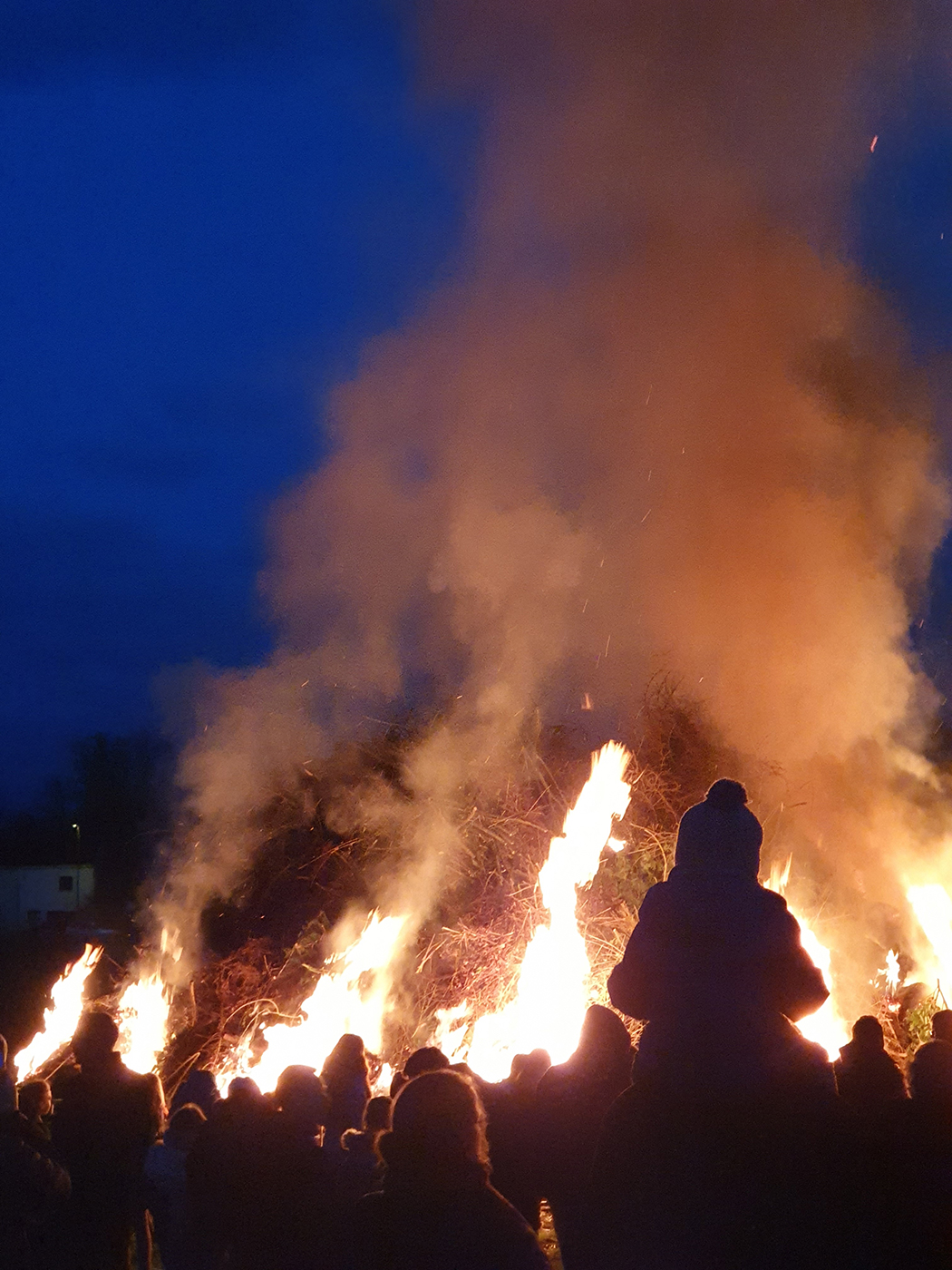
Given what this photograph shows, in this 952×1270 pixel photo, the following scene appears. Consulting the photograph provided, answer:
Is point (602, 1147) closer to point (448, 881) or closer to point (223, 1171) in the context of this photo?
point (223, 1171)

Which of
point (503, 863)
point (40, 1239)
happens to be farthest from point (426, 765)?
point (40, 1239)

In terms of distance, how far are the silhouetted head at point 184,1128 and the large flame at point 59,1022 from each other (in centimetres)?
438

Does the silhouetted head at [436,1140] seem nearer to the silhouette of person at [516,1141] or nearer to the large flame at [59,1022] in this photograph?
the silhouette of person at [516,1141]

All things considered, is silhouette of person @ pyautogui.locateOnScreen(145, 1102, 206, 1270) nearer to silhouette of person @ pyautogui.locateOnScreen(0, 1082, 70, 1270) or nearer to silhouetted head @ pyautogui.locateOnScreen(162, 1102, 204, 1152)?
silhouetted head @ pyautogui.locateOnScreen(162, 1102, 204, 1152)

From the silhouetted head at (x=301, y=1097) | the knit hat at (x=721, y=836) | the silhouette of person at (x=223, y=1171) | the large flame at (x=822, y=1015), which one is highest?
the large flame at (x=822, y=1015)

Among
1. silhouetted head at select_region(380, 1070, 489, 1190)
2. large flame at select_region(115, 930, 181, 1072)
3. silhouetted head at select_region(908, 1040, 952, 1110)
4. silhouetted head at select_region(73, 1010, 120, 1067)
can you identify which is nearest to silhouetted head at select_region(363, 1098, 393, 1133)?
silhouetted head at select_region(73, 1010, 120, 1067)

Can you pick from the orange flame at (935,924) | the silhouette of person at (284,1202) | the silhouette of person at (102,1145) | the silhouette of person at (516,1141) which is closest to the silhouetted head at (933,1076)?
the silhouette of person at (516,1141)

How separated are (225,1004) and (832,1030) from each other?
5542 mm

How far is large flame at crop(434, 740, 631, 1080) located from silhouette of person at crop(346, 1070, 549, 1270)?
20.5 ft

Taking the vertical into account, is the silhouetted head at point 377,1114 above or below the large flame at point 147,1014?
below

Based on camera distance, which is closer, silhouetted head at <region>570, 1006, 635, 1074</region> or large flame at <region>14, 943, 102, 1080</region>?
silhouetted head at <region>570, 1006, 635, 1074</region>

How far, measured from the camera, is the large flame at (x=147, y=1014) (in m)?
9.93

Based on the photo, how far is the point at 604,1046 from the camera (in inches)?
175

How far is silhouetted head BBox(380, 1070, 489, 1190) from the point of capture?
2430 millimetres
